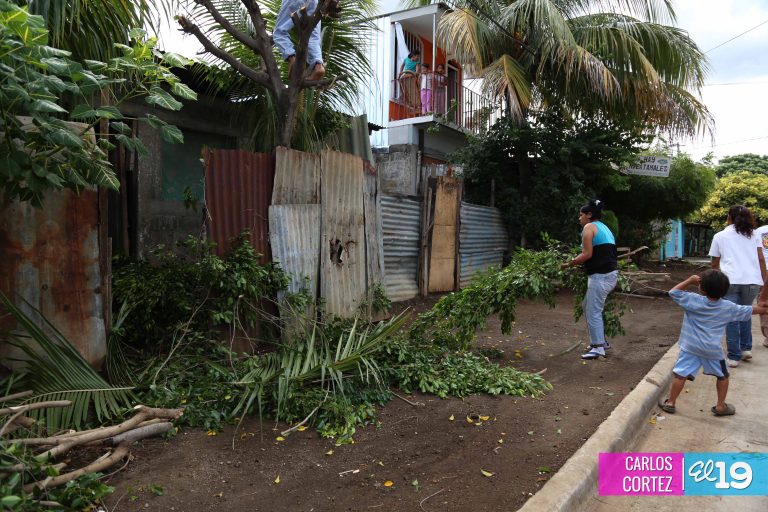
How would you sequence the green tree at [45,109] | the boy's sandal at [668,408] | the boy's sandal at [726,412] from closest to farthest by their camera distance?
the green tree at [45,109] < the boy's sandal at [726,412] < the boy's sandal at [668,408]

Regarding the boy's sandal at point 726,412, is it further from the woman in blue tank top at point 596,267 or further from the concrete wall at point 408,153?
the concrete wall at point 408,153

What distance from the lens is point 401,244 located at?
8750 millimetres

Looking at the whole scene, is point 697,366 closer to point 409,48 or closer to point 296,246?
point 296,246

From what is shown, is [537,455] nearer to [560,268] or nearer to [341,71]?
[560,268]

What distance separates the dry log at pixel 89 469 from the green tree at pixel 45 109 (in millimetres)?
1471

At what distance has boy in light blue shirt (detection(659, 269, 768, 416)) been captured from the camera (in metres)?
4.10

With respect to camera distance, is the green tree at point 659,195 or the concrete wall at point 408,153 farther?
the green tree at point 659,195

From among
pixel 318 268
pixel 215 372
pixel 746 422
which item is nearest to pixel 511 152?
pixel 318 268

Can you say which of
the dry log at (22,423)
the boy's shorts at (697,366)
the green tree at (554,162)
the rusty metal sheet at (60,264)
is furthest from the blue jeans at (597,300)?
the green tree at (554,162)

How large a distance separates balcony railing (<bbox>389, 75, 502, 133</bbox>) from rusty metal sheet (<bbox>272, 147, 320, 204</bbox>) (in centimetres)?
865

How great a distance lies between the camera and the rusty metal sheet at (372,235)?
6.27 metres

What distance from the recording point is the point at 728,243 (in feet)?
18.5

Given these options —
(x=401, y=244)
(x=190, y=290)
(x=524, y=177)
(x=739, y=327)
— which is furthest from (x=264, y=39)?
(x=524, y=177)

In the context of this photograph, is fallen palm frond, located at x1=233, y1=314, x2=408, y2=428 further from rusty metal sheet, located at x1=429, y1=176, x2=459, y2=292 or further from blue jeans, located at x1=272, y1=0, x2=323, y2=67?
rusty metal sheet, located at x1=429, y1=176, x2=459, y2=292
